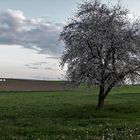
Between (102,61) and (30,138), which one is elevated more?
(102,61)

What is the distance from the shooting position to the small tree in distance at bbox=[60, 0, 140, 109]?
43375 mm

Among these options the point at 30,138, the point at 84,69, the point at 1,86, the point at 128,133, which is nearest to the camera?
the point at 30,138

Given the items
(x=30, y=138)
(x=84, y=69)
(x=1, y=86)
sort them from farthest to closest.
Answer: (x=1, y=86) < (x=84, y=69) < (x=30, y=138)

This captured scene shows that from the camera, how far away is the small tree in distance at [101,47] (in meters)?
43.4

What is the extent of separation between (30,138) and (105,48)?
82.9ft

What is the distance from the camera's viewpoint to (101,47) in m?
43.8

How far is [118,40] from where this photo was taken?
43.7 metres

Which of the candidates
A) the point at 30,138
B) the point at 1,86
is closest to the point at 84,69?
the point at 30,138

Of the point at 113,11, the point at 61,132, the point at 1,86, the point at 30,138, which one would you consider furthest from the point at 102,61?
the point at 1,86

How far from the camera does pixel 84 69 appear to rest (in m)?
43.0

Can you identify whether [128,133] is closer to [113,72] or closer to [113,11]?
[113,72]

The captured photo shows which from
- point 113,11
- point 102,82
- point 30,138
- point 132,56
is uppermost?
point 113,11

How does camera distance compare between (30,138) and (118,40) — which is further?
(118,40)

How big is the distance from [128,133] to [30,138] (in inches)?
→ 194
